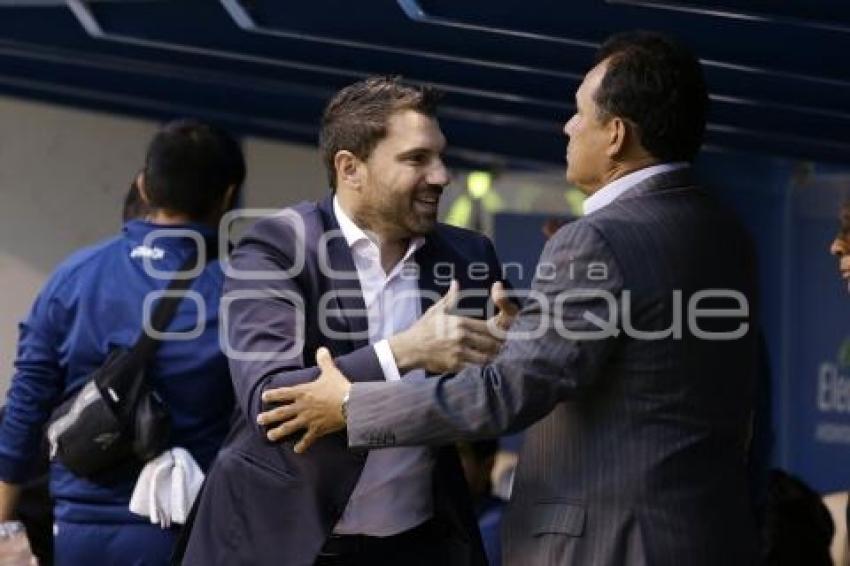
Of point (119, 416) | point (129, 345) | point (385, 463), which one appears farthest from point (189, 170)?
point (385, 463)

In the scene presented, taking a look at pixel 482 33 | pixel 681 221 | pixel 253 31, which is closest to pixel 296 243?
pixel 681 221

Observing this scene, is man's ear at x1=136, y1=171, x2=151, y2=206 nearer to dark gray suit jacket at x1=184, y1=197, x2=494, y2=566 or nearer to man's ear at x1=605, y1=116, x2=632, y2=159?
dark gray suit jacket at x1=184, y1=197, x2=494, y2=566

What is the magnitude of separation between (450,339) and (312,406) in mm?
290

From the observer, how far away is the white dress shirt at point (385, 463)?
463 cm

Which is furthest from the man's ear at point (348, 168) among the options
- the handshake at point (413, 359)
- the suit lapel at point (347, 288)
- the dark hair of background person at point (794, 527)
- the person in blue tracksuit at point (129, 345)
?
the dark hair of background person at point (794, 527)

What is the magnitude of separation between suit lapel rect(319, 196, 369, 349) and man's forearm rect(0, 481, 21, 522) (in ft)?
4.76

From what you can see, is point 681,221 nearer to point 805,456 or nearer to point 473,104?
point 473,104

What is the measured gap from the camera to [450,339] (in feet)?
14.0

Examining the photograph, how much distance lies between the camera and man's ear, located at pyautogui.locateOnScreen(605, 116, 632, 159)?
164 inches

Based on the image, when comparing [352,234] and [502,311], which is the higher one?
[352,234]

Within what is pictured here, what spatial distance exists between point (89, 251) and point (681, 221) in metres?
2.05

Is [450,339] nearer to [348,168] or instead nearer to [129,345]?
[348,168]

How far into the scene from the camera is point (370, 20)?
6402mm

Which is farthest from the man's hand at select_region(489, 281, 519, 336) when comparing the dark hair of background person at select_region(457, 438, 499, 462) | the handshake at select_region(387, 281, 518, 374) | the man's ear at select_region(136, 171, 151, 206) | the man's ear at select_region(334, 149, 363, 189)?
the dark hair of background person at select_region(457, 438, 499, 462)
